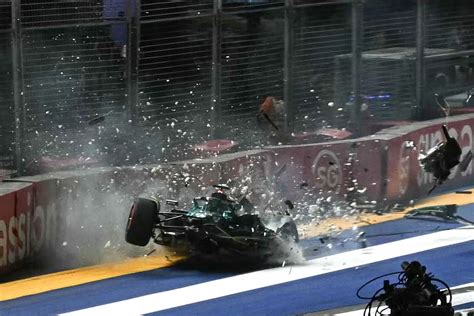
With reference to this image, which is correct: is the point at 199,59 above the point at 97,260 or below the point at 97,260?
above

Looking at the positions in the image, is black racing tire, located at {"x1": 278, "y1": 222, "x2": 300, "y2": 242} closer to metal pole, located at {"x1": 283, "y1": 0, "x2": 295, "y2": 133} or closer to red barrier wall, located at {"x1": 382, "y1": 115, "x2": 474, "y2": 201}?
red barrier wall, located at {"x1": 382, "y1": 115, "x2": 474, "y2": 201}

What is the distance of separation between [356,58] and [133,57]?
3.86m

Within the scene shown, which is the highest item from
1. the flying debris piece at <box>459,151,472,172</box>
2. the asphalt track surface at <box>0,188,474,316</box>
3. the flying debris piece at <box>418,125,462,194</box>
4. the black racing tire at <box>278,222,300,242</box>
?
the flying debris piece at <box>418,125,462,194</box>

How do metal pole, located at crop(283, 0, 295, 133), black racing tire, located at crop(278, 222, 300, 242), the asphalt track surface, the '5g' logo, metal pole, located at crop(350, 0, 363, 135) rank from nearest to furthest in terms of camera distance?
the asphalt track surface, black racing tire, located at crop(278, 222, 300, 242), the '5g' logo, metal pole, located at crop(283, 0, 295, 133), metal pole, located at crop(350, 0, 363, 135)

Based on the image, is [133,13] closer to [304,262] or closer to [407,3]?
[304,262]

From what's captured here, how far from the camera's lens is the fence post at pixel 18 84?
1644 cm

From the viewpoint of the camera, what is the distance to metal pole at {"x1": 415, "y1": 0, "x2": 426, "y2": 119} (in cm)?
2166

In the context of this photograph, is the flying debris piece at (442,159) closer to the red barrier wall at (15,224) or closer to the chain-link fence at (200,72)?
the chain-link fence at (200,72)

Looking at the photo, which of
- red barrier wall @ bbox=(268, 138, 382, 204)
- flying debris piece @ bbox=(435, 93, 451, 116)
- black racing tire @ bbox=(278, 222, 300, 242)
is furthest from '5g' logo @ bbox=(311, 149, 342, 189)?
flying debris piece @ bbox=(435, 93, 451, 116)

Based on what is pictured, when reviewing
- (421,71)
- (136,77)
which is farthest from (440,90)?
(136,77)

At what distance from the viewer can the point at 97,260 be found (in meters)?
16.1

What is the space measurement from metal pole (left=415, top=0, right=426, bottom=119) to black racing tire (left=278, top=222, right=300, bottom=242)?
20.5 feet

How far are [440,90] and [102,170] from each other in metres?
7.60

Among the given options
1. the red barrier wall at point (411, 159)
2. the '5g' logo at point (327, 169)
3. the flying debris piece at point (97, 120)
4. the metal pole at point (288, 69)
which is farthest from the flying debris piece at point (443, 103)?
the flying debris piece at point (97, 120)
